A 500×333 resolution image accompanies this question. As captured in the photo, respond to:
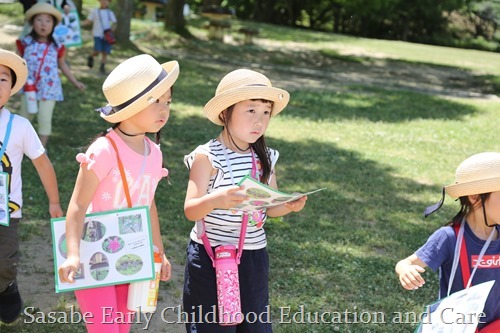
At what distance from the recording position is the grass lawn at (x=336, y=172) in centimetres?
533

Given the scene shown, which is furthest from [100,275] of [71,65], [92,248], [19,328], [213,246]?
[71,65]

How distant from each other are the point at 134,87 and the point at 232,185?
23.4 inches

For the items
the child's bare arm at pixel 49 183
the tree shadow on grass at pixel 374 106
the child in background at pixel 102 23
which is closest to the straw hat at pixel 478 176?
the child's bare arm at pixel 49 183

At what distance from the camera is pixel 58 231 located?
3295mm

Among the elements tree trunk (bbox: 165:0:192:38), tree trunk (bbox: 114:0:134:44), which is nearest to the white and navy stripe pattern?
tree trunk (bbox: 114:0:134:44)

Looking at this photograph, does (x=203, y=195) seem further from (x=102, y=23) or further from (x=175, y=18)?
(x=175, y=18)

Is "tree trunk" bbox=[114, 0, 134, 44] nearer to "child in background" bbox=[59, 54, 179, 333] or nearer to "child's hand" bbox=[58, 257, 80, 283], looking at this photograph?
"child in background" bbox=[59, 54, 179, 333]

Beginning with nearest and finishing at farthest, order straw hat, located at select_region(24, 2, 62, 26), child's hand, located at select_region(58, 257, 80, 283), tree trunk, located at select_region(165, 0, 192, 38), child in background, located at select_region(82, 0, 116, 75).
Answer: child's hand, located at select_region(58, 257, 80, 283)
straw hat, located at select_region(24, 2, 62, 26)
child in background, located at select_region(82, 0, 116, 75)
tree trunk, located at select_region(165, 0, 192, 38)

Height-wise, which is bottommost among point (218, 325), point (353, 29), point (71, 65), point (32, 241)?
point (353, 29)

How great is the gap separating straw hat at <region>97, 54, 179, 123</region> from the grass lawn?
177cm

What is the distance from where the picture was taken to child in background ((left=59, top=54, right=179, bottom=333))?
10.8ft

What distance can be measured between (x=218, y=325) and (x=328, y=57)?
20.0m

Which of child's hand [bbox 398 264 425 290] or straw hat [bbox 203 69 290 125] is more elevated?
straw hat [bbox 203 69 290 125]

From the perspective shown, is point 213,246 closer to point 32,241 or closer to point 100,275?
point 100,275
